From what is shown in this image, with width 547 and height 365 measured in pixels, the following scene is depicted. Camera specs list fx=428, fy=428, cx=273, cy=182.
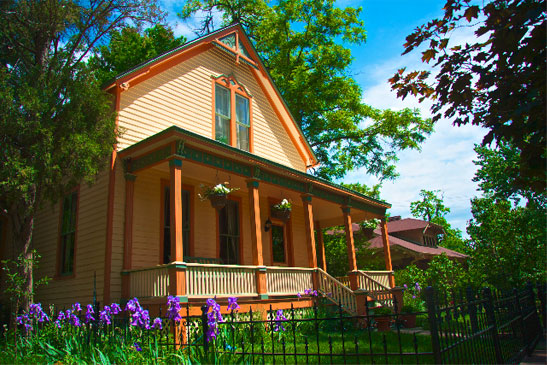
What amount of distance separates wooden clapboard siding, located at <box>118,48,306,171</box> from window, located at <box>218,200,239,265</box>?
257 centimetres

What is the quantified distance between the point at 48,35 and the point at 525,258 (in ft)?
57.8

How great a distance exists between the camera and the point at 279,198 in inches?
627

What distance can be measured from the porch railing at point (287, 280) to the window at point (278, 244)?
3593 mm

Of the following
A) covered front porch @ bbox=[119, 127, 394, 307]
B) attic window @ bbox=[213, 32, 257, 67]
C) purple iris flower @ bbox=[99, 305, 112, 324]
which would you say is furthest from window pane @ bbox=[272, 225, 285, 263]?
purple iris flower @ bbox=[99, 305, 112, 324]

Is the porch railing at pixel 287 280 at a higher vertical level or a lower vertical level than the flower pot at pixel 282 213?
lower

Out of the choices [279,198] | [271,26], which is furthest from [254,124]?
[271,26]

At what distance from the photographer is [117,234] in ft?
35.0

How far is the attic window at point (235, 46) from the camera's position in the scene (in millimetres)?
15471

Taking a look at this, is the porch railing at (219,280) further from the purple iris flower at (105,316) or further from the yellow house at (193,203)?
the purple iris flower at (105,316)

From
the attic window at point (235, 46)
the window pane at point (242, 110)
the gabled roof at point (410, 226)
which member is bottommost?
the gabled roof at point (410, 226)

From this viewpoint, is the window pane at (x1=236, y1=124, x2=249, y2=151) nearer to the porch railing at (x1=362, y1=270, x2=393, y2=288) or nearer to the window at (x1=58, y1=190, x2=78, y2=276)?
the window at (x1=58, y1=190, x2=78, y2=276)

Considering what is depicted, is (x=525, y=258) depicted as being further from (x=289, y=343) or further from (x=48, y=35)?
(x=48, y=35)

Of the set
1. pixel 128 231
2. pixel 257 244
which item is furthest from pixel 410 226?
pixel 128 231

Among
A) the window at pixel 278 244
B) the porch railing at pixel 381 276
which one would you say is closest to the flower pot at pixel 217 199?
the window at pixel 278 244
